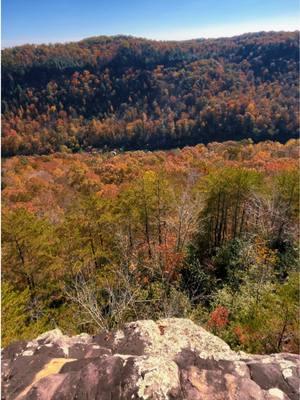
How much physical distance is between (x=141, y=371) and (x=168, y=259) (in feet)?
69.1

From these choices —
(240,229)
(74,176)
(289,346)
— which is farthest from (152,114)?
(289,346)

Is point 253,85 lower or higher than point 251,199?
lower

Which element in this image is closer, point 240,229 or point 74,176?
point 240,229

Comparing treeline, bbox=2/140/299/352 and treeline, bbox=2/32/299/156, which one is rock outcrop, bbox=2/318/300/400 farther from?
treeline, bbox=2/32/299/156

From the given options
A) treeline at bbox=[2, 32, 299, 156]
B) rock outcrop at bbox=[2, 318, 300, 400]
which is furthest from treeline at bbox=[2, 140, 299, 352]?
treeline at bbox=[2, 32, 299, 156]

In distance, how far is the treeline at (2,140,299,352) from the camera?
61.6 ft

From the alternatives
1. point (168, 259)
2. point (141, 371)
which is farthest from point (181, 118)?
point (141, 371)

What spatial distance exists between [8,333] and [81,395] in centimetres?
1096

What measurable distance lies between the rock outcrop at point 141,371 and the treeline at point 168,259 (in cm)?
860

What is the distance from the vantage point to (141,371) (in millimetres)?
7211

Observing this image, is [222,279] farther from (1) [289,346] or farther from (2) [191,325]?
(2) [191,325]

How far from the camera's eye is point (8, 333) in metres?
16.4

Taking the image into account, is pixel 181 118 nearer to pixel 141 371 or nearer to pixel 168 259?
pixel 168 259

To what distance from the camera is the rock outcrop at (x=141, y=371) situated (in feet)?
22.7
